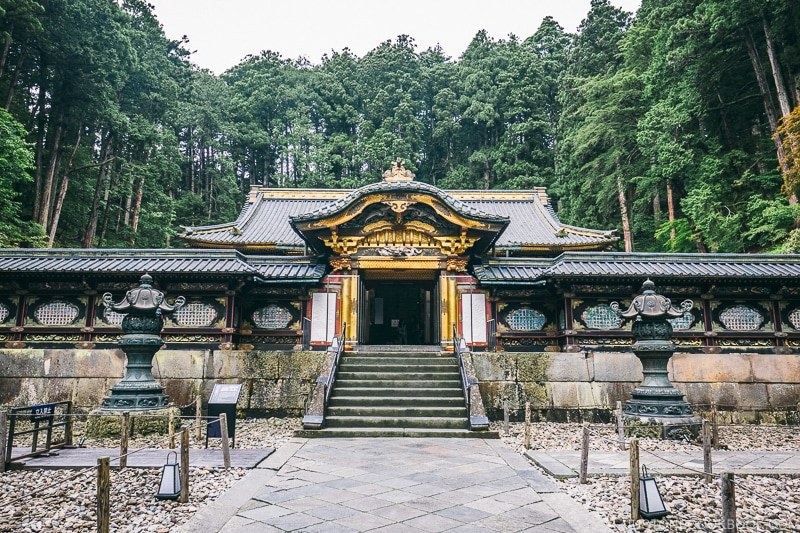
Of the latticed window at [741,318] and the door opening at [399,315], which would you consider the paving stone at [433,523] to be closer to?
the latticed window at [741,318]

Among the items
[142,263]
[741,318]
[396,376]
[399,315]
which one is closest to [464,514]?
[396,376]

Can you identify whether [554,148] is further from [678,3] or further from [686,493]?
[686,493]

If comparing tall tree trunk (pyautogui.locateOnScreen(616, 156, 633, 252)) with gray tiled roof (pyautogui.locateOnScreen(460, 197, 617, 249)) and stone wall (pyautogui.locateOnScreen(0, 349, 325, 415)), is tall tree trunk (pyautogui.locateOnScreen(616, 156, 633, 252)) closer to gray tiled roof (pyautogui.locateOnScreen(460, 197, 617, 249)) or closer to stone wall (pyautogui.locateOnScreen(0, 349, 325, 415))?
gray tiled roof (pyautogui.locateOnScreen(460, 197, 617, 249))

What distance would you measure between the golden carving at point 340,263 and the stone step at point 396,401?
4.31 metres

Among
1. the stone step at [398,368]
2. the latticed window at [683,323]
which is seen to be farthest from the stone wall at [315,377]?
the latticed window at [683,323]

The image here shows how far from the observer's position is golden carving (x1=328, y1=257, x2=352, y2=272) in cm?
1415

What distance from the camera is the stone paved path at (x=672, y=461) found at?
7.02 meters

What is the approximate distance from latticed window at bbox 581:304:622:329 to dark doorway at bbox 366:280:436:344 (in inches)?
278

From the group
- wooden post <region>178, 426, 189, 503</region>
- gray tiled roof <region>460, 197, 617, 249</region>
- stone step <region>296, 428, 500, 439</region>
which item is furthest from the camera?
gray tiled roof <region>460, 197, 617, 249</region>

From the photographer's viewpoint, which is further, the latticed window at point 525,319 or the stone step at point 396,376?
the latticed window at point 525,319

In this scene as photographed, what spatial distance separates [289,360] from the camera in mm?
12273

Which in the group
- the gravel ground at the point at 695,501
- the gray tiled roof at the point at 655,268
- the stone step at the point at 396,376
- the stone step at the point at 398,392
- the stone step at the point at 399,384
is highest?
the gray tiled roof at the point at 655,268

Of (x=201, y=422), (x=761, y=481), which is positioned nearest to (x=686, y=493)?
(x=761, y=481)

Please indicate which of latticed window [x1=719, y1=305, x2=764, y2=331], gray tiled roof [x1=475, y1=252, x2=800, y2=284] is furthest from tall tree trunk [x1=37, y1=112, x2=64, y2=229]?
latticed window [x1=719, y1=305, x2=764, y2=331]
